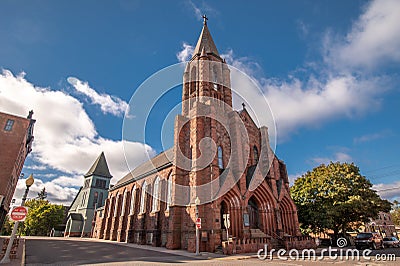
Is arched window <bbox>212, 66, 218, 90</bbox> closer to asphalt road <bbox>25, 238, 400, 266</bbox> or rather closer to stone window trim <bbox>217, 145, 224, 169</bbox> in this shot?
stone window trim <bbox>217, 145, 224, 169</bbox>

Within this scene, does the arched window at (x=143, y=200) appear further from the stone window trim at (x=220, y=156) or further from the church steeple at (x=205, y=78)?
the stone window trim at (x=220, y=156)

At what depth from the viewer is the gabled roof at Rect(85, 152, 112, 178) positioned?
56013mm

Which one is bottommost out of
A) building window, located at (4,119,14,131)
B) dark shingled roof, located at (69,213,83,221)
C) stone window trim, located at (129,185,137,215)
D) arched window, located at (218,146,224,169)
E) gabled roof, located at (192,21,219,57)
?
dark shingled roof, located at (69,213,83,221)

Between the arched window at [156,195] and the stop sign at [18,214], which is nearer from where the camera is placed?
the stop sign at [18,214]

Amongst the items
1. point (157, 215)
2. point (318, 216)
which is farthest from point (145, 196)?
point (318, 216)

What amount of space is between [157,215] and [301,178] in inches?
853

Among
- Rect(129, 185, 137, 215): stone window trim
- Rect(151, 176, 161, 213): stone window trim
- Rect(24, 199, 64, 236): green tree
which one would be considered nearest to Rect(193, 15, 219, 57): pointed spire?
Rect(151, 176, 161, 213): stone window trim

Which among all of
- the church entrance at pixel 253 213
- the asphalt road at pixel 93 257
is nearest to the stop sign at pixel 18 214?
the asphalt road at pixel 93 257

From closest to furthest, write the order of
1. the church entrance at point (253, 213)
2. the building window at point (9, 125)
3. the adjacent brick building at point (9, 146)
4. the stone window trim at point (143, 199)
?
the church entrance at point (253, 213) → the adjacent brick building at point (9, 146) → the building window at point (9, 125) → the stone window trim at point (143, 199)

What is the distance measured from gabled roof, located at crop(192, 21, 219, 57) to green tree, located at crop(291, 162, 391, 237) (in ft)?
76.0

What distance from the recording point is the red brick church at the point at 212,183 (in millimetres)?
20172

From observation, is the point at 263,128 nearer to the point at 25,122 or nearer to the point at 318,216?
the point at 318,216

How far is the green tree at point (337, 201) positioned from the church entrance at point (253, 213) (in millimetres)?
9455

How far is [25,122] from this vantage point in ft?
97.9
